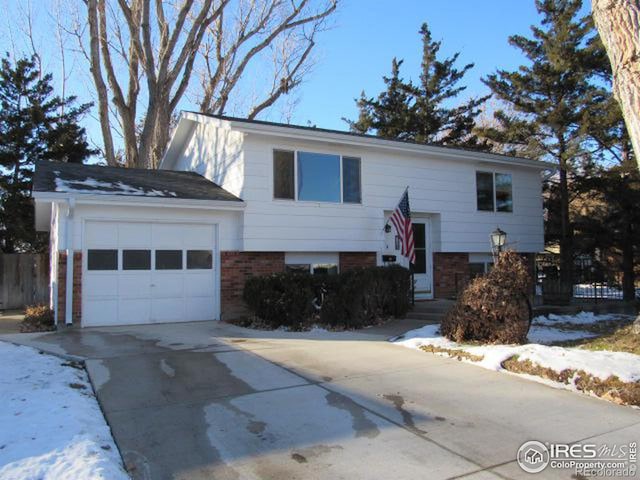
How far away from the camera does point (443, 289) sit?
48.3ft

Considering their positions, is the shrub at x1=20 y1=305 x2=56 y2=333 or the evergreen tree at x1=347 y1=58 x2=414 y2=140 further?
the evergreen tree at x1=347 y1=58 x2=414 y2=140

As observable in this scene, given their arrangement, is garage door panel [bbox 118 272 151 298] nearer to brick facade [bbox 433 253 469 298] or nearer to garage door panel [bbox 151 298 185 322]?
garage door panel [bbox 151 298 185 322]

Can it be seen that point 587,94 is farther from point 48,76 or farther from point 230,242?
point 48,76

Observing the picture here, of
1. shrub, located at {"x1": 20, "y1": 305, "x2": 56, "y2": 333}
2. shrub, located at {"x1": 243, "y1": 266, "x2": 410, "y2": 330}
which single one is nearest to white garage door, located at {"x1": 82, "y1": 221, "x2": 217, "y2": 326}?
shrub, located at {"x1": 20, "y1": 305, "x2": 56, "y2": 333}

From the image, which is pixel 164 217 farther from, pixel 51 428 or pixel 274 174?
pixel 51 428

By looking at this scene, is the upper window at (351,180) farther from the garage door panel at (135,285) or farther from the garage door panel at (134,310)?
the garage door panel at (134,310)

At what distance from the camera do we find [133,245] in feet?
36.8

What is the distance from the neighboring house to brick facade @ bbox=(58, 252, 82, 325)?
20 mm

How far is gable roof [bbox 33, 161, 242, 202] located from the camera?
1057 cm

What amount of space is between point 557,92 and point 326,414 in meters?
16.3

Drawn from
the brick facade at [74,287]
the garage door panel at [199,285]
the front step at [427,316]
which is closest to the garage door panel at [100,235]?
the brick facade at [74,287]

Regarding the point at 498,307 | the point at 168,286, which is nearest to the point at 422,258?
the point at 498,307

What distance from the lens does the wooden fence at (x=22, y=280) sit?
17.8m

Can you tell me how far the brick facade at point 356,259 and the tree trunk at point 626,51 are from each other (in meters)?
7.98
